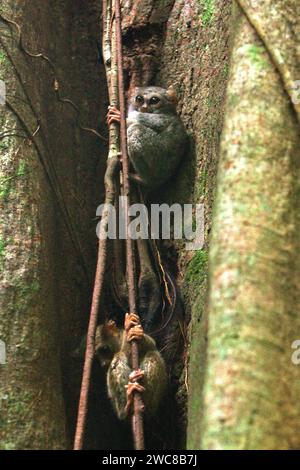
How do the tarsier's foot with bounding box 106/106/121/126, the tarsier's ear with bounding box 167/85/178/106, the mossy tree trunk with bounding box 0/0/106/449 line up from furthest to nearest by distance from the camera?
the tarsier's ear with bounding box 167/85/178/106
the tarsier's foot with bounding box 106/106/121/126
the mossy tree trunk with bounding box 0/0/106/449

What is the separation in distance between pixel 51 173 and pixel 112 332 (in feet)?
3.78

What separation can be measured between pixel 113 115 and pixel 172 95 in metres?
0.46

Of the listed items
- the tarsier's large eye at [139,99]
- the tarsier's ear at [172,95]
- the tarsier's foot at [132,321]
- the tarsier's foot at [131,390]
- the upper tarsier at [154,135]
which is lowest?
the tarsier's foot at [131,390]

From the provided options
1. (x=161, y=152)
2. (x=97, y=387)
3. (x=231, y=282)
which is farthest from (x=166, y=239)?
(x=231, y=282)

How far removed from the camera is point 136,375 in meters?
4.62

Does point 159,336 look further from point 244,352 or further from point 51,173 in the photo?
point 244,352

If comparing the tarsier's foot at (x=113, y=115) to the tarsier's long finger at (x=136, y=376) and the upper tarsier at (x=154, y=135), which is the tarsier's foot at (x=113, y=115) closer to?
the upper tarsier at (x=154, y=135)

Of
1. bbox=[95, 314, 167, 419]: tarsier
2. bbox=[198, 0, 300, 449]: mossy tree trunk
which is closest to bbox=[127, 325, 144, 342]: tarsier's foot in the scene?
bbox=[95, 314, 167, 419]: tarsier

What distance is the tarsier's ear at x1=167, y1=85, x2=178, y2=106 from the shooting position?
19.0ft

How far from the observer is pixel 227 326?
3.45 meters

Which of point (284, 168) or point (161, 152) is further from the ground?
point (161, 152)

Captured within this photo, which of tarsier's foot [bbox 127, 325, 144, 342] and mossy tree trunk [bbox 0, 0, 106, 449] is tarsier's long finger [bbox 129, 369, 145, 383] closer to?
tarsier's foot [bbox 127, 325, 144, 342]

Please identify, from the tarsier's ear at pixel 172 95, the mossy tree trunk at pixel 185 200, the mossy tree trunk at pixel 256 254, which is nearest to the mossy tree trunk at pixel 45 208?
the mossy tree trunk at pixel 185 200

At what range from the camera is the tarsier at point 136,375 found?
467 cm
